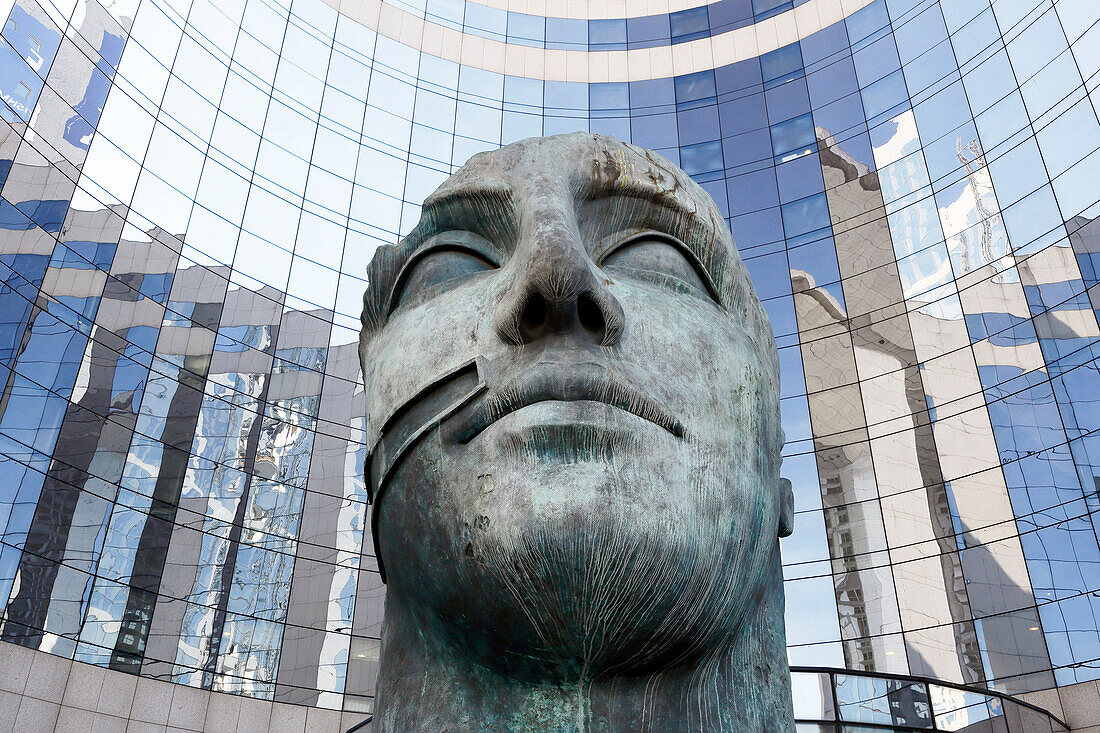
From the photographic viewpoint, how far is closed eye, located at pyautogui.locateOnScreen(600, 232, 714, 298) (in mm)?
2338

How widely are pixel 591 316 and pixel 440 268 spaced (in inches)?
25.2

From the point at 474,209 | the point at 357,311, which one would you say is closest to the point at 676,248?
the point at 474,209

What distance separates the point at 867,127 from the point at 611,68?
7.39 meters

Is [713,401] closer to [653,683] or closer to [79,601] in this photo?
[653,683]

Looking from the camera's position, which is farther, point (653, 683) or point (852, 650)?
point (852, 650)

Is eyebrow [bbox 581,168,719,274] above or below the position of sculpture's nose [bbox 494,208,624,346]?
above

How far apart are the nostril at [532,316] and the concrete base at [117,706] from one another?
43.7ft

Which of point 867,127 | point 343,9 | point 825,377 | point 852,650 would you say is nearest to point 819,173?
point 867,127

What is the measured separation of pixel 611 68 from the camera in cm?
2556

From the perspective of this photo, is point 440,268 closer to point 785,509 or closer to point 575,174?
point 575,174

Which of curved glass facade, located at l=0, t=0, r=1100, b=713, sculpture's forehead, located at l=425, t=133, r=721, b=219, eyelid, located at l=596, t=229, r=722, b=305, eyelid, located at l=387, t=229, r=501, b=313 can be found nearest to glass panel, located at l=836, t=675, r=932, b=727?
Answer: curved glass facade, located at l=0, t=0, r=1100, b=713

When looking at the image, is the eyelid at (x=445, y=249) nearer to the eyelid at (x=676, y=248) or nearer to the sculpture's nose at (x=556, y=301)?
the eyelid at (x=676, y=248)

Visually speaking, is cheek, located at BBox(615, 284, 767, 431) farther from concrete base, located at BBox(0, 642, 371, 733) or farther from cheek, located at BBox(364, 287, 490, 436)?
concrete base, located at BBox(0, 642, 371, 733)

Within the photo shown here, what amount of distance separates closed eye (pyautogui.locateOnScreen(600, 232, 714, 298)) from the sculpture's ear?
605 millimetres
